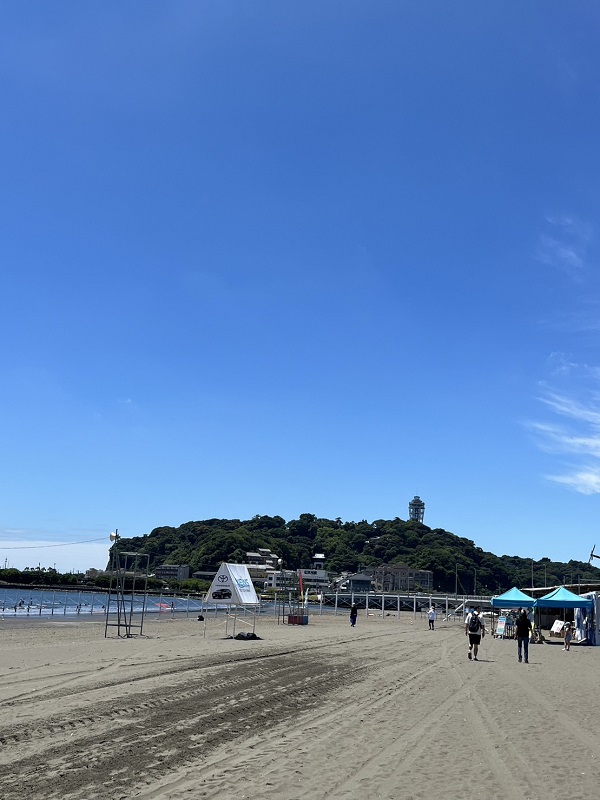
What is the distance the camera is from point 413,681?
623 inches

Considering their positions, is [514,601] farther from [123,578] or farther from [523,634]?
[123,578]

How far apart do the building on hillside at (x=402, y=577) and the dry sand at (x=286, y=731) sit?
17829 centimetres

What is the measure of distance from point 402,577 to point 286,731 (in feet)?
629

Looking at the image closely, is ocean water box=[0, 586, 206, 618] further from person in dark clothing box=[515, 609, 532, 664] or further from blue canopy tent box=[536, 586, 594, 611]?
blue canopy tent box=[536, 586, 594, 611]

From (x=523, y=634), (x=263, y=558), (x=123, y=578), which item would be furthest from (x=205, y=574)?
(x=523, y=634)

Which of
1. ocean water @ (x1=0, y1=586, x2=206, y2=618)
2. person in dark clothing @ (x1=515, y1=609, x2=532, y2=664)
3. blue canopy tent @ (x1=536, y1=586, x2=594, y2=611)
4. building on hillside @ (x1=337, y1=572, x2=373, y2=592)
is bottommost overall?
building on hillside @ (x1=337, y1=572, x2=373, y2=592)

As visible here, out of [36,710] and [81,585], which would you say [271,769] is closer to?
[36,710]

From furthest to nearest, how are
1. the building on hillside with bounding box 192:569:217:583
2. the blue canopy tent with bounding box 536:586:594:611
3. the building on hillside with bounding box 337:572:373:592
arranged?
the building on hillside with bounding box 337:572:373:592 → the building on hillside with bounding box 192:569:217:583 → the blue canopy tent with bounding box 536:586:594:611

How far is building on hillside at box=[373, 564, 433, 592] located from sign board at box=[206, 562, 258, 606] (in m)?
165

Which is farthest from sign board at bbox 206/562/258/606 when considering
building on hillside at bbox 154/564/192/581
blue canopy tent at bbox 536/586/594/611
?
building on hillside at bbox 154/564/192/581

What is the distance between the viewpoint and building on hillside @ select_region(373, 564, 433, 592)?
190625 mm

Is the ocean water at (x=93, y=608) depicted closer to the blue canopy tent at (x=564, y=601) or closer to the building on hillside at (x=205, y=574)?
the blue canopy tent at (x=564, y=601)

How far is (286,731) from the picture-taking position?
9.47 meters

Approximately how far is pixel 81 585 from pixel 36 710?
499 feet
